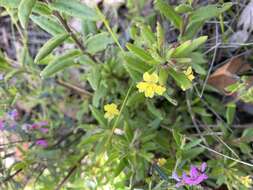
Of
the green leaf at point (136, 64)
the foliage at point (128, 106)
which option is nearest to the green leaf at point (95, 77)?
the foliage at point (128, 106)

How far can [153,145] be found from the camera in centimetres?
135

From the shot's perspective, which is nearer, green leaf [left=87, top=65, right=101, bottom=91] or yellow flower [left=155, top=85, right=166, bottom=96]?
yellow flower [left=155, top=85, right=166, bottom=96]

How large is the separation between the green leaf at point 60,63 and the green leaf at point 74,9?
0.71ft

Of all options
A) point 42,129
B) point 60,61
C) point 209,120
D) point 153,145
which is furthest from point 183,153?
point 42,129

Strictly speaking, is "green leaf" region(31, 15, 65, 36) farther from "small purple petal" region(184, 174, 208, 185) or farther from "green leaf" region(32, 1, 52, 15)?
"small purple petal" region(184, 174, 208, 185)

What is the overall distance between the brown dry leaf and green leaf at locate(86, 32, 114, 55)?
0.46 meters

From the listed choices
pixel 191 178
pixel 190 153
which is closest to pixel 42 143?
pixel 190 153

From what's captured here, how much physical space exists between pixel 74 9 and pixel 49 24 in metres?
0.18

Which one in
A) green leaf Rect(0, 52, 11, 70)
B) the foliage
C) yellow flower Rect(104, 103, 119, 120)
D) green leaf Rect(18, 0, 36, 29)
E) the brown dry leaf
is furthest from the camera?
the brown dry leaf

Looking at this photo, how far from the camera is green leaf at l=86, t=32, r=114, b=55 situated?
128 centimetres

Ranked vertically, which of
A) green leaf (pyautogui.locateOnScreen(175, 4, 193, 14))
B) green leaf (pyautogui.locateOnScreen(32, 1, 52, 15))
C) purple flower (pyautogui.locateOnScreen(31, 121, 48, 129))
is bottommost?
purple flower (pyautogui.locateOnScreen(31, 121, 48, 129))

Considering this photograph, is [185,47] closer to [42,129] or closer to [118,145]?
[118,145]

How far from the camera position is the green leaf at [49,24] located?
1.22m

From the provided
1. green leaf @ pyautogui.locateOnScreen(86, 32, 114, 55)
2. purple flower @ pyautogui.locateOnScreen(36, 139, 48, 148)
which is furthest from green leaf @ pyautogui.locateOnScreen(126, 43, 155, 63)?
purple flower @ pyautogui.locateOnScreen(36, 139, 48, 148)
